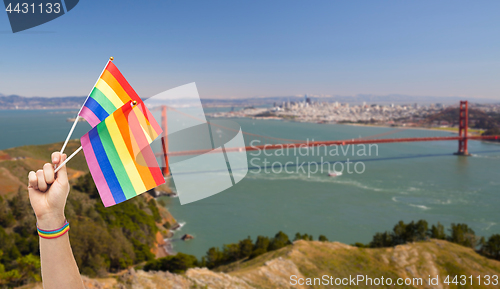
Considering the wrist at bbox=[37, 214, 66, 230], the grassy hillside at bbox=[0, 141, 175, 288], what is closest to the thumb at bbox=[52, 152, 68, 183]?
the wrist at bbox=[37, 214, 66, 230]

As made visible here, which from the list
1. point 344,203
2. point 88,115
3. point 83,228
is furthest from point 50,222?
point 344,203

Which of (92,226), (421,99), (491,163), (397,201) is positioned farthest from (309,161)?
(421,99)

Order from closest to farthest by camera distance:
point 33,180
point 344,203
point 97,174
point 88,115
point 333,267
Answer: point 33,180
point 97,174
point 88,115
point 333,267
point 344,203

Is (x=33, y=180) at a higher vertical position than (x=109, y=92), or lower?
lower

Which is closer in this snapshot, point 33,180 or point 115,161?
point 33,180

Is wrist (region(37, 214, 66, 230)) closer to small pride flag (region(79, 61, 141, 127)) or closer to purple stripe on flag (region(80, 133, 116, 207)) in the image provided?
purple stripe on flag (region(80, 133, 116, 207))

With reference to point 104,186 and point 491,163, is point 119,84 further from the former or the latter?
point 491,163

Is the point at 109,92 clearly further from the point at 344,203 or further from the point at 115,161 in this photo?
the point at 344,203
